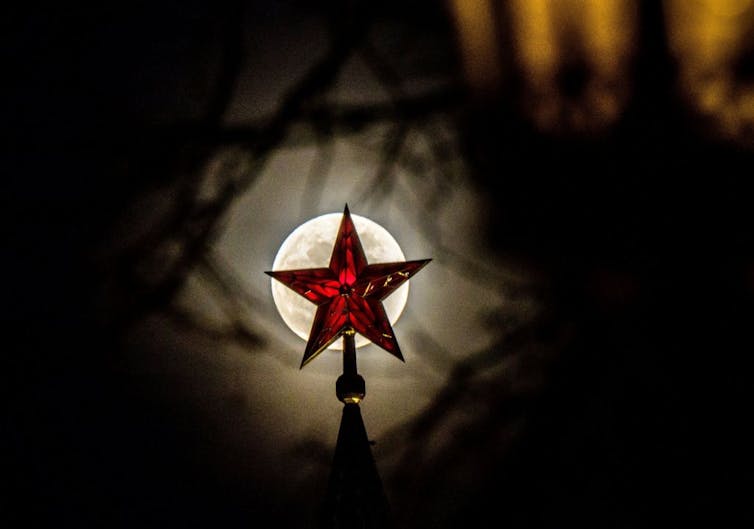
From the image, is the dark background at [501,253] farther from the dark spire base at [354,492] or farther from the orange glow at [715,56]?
the dark spire base at [354,492]

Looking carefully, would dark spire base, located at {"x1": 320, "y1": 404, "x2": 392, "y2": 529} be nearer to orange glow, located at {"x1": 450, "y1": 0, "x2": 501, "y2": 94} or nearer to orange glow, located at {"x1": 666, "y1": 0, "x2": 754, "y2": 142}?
orange glow, located at {"x1": 450, "y1": 0, "x2": 501, "y2": 94}

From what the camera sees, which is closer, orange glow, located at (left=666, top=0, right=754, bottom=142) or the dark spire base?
the dark spire base

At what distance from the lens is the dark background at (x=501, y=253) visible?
1.83 m

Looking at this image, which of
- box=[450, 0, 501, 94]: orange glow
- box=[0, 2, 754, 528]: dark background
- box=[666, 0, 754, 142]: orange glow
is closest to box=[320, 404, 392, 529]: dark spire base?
box=[0, 2, 754, 528]: dark background

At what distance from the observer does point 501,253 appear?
203 centimetres

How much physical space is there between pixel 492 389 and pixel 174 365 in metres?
1.14

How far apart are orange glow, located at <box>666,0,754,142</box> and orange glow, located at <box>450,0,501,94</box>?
0.51 meters

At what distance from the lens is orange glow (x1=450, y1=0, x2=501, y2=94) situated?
1.75 meters

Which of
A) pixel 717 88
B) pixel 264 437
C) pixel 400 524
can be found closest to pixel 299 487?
pixel 264 437

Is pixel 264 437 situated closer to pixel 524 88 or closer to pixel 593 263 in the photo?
pixel 593 263

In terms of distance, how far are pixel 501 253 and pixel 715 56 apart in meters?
0.88

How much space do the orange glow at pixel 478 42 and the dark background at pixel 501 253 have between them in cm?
5

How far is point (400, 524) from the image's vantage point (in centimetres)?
218

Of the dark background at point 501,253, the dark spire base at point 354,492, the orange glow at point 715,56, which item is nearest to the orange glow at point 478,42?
the dark background at point 501,253
